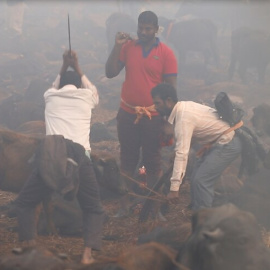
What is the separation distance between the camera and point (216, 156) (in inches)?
219

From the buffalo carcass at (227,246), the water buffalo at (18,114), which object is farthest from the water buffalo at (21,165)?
the water buffalo at (18,114)

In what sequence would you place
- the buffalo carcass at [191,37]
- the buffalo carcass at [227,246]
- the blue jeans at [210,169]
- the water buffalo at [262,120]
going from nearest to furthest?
the buffalo carcass at [227,246] → the blue jeans at [210,169] → the water buffalo at [262,120] → the buffalo carcass at [191,37]

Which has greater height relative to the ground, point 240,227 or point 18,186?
point 240,227

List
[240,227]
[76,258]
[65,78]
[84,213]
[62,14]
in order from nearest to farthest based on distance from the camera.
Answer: [240,227], [76,258], [84,213], [65,78], [62,14]

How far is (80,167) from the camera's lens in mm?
4867

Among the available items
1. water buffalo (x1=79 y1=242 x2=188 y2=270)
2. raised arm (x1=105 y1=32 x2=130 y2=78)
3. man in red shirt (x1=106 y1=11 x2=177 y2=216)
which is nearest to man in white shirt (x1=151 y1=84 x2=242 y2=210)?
man in red shirt (x1=106 y1=11 x2=177 y2=216)

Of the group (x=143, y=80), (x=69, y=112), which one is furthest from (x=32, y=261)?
(x=143, y=80)

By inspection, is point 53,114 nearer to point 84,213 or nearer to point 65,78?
point 65,78

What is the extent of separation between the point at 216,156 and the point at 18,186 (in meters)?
2.64

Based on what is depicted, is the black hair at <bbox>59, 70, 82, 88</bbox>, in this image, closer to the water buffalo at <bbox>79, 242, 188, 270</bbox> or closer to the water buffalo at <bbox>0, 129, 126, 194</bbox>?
the water buffalo at <bbox>0, 129, 126, 194</bbox>

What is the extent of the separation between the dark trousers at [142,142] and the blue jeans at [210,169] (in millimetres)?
886

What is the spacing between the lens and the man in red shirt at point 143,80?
618 cm

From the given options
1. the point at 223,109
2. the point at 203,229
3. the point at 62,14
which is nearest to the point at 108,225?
the point at 223,109

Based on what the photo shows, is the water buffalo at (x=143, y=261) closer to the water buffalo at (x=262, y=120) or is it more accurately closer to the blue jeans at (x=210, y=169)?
the blue jeans at (x=210, y=169)
